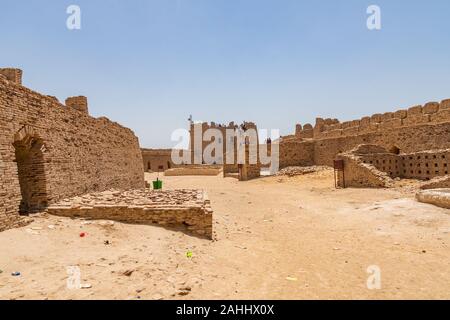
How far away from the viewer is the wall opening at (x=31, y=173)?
30.5 feet

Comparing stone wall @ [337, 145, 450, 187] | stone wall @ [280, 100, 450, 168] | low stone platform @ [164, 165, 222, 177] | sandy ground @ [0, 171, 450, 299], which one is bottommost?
sandy ground @ [0, 171, 450, 299]

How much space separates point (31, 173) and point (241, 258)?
7101mm

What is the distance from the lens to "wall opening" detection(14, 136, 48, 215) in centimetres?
929

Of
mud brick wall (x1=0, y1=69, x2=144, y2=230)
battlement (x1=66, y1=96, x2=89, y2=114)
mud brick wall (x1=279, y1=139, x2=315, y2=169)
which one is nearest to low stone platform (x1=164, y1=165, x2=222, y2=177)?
mud brick wall (x1=279, y1=139, x2=315, y2=169)

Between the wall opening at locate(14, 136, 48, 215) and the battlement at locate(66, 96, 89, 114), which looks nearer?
the wall opening at locate(14, 136, 48, 215)

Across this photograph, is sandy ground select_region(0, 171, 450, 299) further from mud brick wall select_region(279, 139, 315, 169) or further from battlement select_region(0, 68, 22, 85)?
mud brick wall select_region(279, 139, 315, 169)

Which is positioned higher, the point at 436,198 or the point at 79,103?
the point at 79,103

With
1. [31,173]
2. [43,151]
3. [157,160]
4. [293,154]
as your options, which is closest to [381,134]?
[293,154]

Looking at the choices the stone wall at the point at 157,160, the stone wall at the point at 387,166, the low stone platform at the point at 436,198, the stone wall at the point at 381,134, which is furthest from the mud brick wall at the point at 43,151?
the stone wall at the point at 157,160

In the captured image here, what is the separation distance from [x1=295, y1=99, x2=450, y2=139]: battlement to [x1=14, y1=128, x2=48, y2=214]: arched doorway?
24353 millimetres

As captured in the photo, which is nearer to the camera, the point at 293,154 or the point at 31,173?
the point at 31,173

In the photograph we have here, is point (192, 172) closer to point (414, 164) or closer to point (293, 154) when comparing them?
point (293, 154)

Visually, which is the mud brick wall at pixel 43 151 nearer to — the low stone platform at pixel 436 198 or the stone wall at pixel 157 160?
the low stone platform at pixel 436 198

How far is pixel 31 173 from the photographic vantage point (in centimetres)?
949
